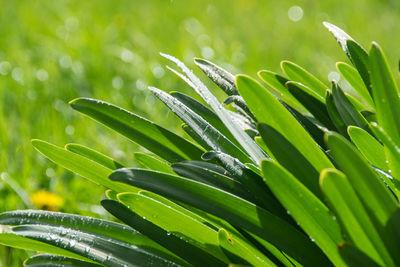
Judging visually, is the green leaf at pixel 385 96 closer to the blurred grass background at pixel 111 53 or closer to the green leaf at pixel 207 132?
the green leaf at pixel 207 132

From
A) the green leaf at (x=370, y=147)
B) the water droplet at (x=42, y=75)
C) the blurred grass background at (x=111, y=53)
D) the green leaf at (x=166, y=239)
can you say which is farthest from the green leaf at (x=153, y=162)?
the water droplet at (x=42, y=75)

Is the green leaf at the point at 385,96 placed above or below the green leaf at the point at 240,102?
below

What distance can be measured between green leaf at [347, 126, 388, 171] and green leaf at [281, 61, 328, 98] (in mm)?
279

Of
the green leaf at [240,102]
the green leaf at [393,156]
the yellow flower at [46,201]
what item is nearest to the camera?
the green leaf at [393,156]

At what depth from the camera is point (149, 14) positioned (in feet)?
16.2

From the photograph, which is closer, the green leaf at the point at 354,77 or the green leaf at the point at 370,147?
the green leaf at the point at 370,147

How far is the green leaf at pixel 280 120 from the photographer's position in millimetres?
1048

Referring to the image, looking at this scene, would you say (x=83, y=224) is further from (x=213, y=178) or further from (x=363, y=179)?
(x=363, y=179)

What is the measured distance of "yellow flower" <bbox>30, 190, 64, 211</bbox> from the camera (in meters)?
2.02

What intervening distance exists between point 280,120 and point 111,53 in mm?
2905

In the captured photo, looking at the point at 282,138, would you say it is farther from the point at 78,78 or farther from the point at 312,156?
the point at 78,78

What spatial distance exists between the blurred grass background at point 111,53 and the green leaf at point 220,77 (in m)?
0.78

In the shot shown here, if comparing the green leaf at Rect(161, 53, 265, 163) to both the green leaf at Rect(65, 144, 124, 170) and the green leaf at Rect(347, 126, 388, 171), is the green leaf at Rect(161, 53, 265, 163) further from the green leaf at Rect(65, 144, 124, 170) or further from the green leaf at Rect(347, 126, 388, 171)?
the green leaf at Rect(65, 144, 124, 170)

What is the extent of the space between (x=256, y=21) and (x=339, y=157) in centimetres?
414
